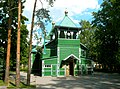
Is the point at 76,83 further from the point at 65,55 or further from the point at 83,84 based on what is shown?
the point at 65,55

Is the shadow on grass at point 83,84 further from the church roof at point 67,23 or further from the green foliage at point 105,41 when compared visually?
the green foliage at point 105,41

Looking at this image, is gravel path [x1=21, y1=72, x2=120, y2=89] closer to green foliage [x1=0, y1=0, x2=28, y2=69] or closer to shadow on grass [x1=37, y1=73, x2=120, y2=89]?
shadow on grass [x1=37, y1=73, x2=120, y2=89]

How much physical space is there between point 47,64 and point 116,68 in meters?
19.8

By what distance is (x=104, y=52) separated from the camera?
4697cm

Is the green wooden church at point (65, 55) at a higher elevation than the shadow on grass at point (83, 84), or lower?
higher

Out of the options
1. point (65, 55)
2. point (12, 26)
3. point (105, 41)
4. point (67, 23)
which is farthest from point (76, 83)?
point (105, 41)

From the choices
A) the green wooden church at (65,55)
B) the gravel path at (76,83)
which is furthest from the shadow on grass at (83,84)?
the green wooden church at (65,55)

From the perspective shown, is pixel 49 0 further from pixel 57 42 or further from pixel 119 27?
pixel 57 42

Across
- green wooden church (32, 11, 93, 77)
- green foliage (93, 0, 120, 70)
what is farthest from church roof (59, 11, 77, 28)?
green foliage (93, 0, 120, 70)

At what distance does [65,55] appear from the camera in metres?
37.1

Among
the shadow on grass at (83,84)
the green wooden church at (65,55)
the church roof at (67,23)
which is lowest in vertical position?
the shadow on grass at (83,84)

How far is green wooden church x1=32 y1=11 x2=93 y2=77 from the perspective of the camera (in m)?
36.3

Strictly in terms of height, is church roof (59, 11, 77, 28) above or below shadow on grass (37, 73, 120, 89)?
above

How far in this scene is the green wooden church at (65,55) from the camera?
1428 inches
